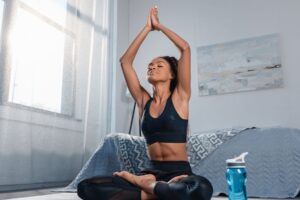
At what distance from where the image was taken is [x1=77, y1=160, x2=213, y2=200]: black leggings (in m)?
1.14

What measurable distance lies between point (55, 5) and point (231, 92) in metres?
1.89

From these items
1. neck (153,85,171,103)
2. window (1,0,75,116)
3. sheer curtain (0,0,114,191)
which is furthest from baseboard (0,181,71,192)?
neck (153,85,171,103)

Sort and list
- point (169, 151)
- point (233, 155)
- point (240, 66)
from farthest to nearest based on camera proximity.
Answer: point (240, 66) < point (233, 155) < point (169, 151)

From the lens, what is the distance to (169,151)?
1413 millimetres

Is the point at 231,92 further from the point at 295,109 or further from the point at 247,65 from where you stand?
the point at 295,109

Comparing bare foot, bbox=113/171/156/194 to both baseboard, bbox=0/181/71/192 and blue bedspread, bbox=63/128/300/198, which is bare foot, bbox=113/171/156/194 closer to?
blue bedspread, bbox=63/128/300/198

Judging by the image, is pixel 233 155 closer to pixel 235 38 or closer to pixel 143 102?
pixel 143 102

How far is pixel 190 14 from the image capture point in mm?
3627

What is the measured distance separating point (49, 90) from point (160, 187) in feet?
4.75

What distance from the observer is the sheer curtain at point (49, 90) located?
78.1 inches

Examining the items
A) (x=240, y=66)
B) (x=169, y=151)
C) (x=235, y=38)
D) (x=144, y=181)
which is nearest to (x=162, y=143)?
(x=169, y=151)

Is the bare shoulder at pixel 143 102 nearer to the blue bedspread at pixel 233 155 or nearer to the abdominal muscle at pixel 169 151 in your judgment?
the abdominal muscle at pixel 169 151

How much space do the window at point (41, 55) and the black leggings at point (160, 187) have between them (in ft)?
3.22

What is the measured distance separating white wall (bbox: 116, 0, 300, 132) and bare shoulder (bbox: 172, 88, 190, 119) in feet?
5.89
